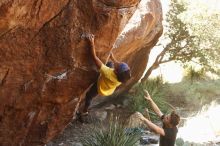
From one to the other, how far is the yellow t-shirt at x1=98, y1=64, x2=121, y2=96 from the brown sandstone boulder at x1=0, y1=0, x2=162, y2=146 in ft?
0.82

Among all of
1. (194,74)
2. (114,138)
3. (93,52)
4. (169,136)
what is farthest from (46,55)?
(194,74)

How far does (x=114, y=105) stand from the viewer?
15.6m

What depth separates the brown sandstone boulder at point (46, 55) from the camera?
21.4ft

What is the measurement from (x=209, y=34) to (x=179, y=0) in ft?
7.52

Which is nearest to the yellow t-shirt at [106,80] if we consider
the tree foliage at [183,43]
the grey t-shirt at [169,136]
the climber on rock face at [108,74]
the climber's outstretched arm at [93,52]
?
the climber on rock face at [108,74]

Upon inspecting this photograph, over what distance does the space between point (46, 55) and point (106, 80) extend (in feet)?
3.69

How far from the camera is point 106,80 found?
7.31 meters

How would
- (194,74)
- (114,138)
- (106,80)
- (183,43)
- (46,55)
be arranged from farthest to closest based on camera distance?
(194,74), (183,43), (114,138), (106,80), (46,55)

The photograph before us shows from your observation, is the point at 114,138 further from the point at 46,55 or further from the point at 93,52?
the point at 46,55

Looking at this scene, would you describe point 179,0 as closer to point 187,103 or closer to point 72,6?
point 187,103

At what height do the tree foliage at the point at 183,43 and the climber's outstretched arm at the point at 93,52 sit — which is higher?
the climber's outstretched arm at the point at 93,52

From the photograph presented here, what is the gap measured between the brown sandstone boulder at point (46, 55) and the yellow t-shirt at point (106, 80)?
0.82 feet

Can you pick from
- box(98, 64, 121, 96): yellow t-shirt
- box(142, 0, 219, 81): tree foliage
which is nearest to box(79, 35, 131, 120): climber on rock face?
box(98, 64, 121, 96): yellow t-shirt

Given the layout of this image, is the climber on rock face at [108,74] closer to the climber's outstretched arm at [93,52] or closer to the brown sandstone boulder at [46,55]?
the climber's outstretched arm at [93,52]
